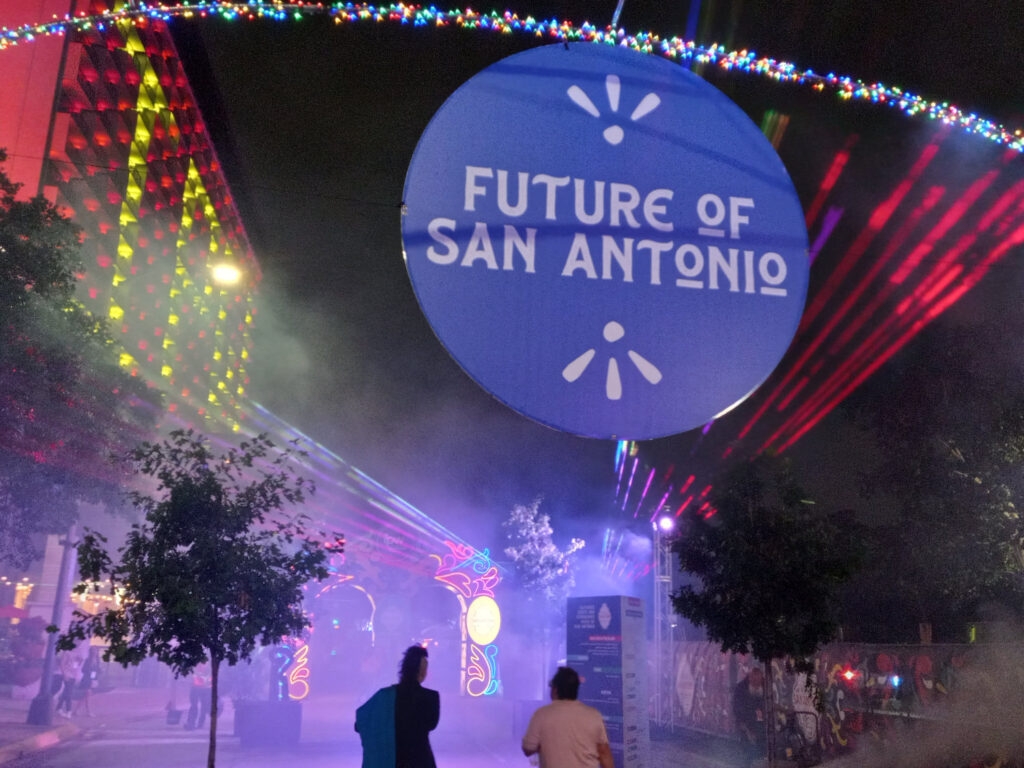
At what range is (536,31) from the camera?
13.1ft

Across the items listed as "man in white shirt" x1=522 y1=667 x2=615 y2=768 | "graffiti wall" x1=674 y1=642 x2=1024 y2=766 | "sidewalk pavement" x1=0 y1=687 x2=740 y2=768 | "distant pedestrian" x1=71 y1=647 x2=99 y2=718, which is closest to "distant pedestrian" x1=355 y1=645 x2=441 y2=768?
"man in white shirt" x1=522 y1=667 x2=615 y2=768

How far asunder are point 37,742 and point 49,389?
7.90 metres

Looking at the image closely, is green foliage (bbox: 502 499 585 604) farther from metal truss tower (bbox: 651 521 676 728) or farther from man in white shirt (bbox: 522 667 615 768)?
man in white shirt (bbox: 522 667 615 768)

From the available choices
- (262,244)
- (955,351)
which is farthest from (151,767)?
(262,244)

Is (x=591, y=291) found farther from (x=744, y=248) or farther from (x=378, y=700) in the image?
(x=378, y=700)

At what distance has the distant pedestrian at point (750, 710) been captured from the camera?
21688 millimetres

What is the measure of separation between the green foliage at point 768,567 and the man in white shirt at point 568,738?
985 cm

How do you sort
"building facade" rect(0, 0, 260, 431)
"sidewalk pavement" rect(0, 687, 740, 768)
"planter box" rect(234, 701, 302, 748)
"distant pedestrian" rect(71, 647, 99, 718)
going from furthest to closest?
"building facade" rect(0, 0, 260, 431) → "distant pedestrian" rect(71, 647, 99, 718) → "planter box" rect(234, 701, 302, 748) → "sidewalk pavement" rect(0, 687, 740, 768)

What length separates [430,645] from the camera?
36.6 m

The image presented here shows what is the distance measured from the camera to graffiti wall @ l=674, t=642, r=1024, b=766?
12.6 m

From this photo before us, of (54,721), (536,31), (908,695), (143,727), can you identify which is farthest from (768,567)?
(54,721)

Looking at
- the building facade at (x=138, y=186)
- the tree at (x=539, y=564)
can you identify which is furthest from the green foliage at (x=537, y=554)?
the building facade at (x=138, y=186)

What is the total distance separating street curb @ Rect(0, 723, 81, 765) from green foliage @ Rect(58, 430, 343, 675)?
22.6 ft

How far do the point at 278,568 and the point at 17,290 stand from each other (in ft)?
23.6
